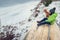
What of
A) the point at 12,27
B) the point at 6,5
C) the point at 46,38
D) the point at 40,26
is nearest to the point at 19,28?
the point at 12,27

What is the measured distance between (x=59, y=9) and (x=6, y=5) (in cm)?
333

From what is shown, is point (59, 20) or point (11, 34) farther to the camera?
point (59, 20)

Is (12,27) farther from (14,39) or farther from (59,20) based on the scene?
(59,20)

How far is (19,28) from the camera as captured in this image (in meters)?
4.96

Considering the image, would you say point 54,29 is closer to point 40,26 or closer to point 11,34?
point 40,26

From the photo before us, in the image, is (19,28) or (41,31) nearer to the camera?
(41,31)

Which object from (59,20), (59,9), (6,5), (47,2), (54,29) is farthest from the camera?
(6,5)

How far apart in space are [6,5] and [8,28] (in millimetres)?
3657

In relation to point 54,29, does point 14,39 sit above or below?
below

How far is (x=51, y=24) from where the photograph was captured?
3627 millimetres

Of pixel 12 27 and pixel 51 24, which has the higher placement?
pixel 51 24

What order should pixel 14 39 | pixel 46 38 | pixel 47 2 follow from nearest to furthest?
pixel 46 38 < pixel 14 39 < pixel 47 2

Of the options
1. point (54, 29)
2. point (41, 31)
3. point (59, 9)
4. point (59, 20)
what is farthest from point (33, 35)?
point (59, 9)

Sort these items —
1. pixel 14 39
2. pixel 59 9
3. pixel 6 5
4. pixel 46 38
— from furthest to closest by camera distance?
pixel 6 5
pixel 59 9
pixel 14 39
pixel 46 38
